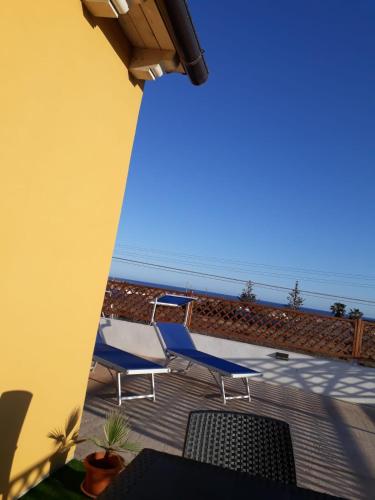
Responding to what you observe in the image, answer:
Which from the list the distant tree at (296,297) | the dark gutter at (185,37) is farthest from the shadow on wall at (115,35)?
the distant tree at (296,297)

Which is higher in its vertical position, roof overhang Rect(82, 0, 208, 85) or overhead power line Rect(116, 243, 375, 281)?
overhead power line Rect(116, 243, 375, 281)

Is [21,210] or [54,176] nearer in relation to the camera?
[21,210]

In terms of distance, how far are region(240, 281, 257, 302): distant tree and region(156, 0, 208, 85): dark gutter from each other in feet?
43.6

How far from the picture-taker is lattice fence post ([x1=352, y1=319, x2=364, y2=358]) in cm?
599

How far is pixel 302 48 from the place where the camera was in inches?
277

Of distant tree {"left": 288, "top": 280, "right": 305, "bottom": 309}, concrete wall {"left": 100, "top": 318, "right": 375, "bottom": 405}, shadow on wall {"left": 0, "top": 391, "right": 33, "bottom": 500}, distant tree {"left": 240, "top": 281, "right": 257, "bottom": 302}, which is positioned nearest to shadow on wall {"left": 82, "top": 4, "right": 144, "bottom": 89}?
shadow on wall {"left": 0, "top": 391, "right": 33, "bottom": 500}

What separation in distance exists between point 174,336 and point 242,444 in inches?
155

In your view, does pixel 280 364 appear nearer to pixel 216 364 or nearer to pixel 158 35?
pixel 216 364

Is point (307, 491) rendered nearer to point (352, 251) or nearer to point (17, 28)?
point (17, 28)

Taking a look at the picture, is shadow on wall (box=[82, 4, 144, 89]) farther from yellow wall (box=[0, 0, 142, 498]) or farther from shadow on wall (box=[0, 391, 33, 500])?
shadow on wall (box=[0, 391, 33, 500])

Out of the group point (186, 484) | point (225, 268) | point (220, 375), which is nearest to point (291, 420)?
point (220, 375)

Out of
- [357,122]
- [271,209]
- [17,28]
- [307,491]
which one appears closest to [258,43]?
[357,122]

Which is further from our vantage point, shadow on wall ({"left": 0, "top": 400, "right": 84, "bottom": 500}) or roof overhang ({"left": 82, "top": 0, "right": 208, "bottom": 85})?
roof overhang ({"left": 82, "top": 0, "right": 208, "bottom": 85})

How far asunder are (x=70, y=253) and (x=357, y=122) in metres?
9.31
